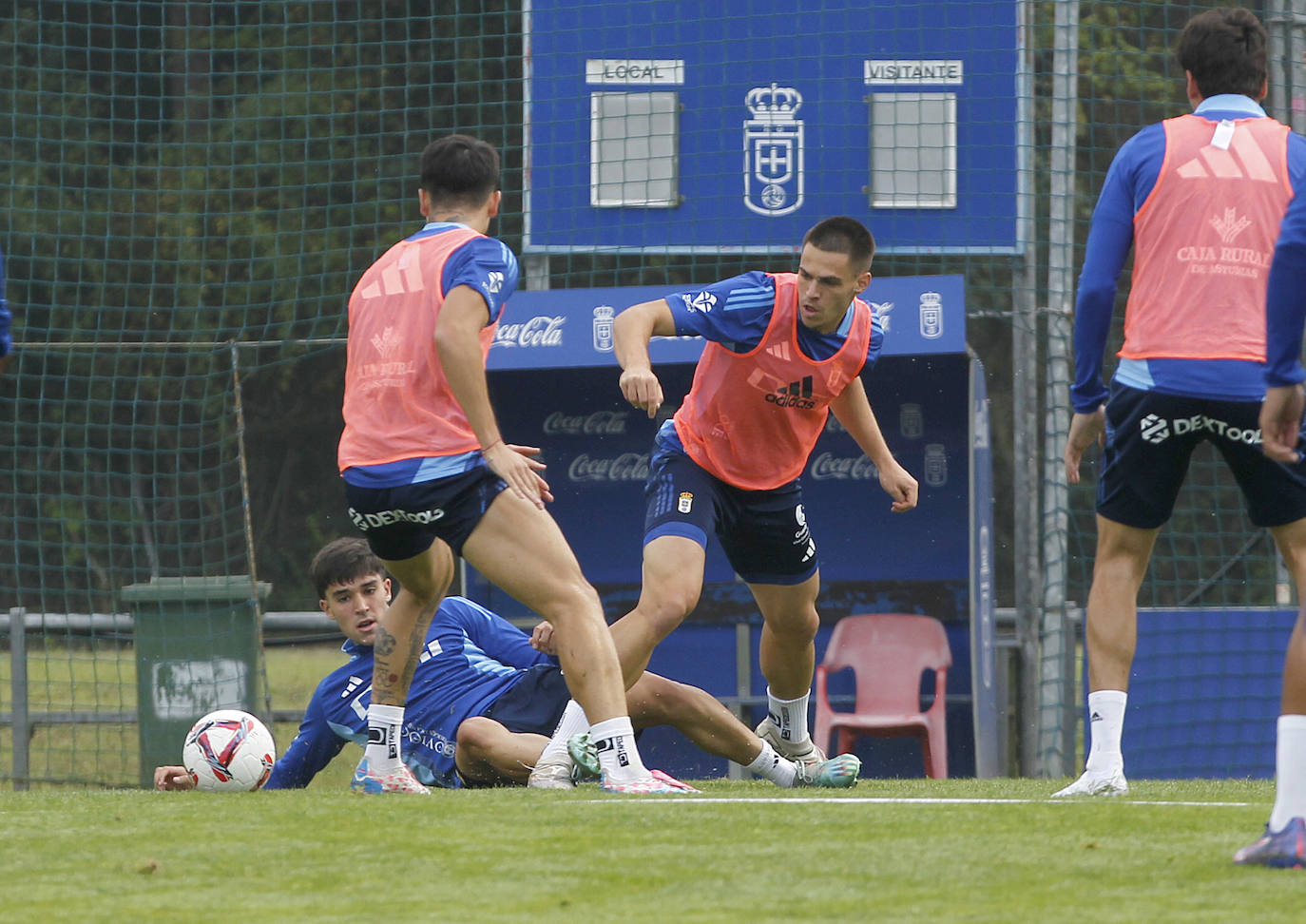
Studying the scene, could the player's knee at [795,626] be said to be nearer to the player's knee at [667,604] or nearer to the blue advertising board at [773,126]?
the player's knee at [667,604]

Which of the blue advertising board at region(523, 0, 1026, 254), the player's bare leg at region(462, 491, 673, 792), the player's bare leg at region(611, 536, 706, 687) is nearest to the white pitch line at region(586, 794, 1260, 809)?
the player's bare leg at region(462, 491, 673, 792)

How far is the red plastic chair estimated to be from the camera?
8.41 meters

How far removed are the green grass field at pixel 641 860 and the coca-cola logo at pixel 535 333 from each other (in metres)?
3.85

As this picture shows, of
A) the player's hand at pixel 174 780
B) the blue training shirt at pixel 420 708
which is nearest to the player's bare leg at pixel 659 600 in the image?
the blue training shirt at pixel 420 708

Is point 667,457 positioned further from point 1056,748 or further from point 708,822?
point 1056,748

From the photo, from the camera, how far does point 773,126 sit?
8.98 m

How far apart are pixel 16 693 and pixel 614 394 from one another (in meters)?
3.30

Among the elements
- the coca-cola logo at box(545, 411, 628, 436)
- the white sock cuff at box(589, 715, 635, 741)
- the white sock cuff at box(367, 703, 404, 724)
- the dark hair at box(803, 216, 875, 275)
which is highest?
the dark hair at box(803, 216, 875, 275)

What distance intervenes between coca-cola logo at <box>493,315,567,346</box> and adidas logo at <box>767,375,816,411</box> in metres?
2.78

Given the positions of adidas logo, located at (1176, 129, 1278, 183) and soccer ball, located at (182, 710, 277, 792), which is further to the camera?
soccer ball, located at (182, 710, 277, 792)

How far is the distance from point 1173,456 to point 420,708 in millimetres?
2667

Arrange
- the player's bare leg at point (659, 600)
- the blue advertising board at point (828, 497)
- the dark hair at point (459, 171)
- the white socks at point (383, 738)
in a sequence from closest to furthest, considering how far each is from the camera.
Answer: the dark hair at point (459, 171) < the white socks at point (383, 738) < the player's bare leg at point (659, 600) < the blue advertising board at point (828, 497)

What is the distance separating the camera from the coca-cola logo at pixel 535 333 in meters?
8.19

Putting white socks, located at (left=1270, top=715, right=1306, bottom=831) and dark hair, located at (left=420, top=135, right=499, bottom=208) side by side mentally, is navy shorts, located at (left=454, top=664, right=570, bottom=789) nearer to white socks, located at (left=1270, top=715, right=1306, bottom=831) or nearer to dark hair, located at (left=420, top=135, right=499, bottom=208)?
dark hair, located at (left=420, top=135, right=499, bottom=208)
